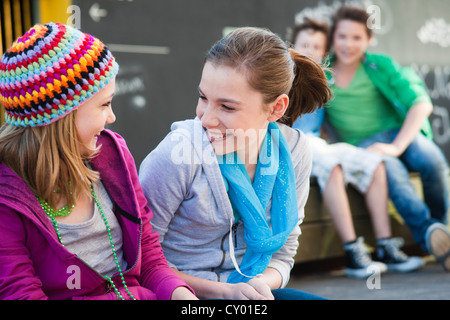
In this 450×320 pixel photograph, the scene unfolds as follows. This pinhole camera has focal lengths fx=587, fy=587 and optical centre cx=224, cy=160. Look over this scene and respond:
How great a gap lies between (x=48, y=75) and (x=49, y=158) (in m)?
0.19

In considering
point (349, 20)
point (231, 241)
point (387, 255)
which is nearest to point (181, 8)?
point (349, 20)

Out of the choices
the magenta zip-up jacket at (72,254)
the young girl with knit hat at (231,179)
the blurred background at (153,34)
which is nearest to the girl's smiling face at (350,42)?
the blurred background at (153,34)

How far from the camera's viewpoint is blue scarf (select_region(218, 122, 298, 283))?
5.35 feet

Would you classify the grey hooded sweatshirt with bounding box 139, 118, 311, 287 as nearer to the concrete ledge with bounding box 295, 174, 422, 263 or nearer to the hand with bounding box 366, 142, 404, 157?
the concrete ledge with bounding box 295, 174, 422, 263

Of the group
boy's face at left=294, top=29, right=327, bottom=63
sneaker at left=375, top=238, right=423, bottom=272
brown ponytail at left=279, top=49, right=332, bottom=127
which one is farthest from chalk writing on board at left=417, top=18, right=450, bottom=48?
brown ponytail at left=279, top=49, right=332, bottom=127

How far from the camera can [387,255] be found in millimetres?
3283

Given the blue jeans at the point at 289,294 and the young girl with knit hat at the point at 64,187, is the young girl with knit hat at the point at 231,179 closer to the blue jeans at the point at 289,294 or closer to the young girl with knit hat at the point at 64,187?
the blue jeans at the point at 289,294

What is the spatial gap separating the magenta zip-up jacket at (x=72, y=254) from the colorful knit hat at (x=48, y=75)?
0.50 feet

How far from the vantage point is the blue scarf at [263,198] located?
163cm

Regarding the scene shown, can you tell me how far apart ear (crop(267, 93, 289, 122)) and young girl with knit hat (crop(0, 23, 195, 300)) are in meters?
0.46

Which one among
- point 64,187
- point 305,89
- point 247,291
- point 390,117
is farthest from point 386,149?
point 64,187

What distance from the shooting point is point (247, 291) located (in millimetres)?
1509
